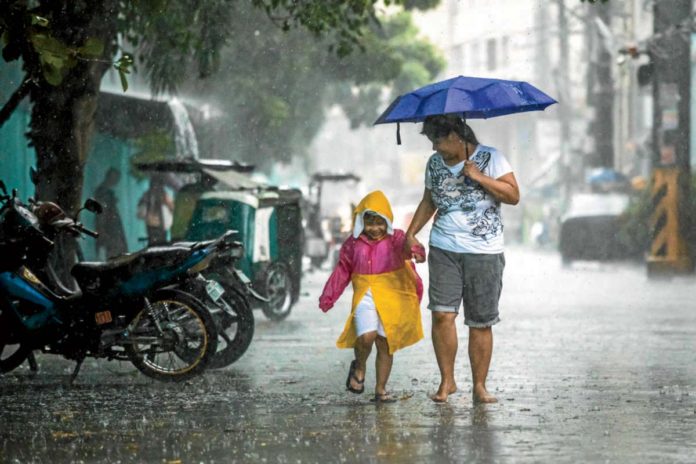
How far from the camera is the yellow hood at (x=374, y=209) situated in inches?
369

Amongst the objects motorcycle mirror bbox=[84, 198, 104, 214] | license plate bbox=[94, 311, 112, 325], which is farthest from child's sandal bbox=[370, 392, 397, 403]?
motorcycle mirror bbox=[84, 198, 104, 214]

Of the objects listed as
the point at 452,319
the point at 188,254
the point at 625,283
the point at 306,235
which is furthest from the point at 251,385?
the point at 306,235

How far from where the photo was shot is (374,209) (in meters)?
9.35

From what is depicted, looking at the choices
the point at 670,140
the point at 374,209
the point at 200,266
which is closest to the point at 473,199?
the point at 374,209

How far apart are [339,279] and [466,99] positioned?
1.27m

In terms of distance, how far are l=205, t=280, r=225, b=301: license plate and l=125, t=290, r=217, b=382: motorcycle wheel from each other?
1.28ft

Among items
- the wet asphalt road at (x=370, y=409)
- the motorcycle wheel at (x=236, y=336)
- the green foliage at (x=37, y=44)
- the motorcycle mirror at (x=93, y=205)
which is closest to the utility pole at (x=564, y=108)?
the wet asphalt road at (x=370, y=409)

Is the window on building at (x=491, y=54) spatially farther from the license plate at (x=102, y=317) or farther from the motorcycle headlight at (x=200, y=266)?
the license plate at (x=102, y=317)

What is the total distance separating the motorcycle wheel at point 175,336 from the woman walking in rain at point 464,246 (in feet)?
6.56

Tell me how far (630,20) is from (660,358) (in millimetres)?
42893

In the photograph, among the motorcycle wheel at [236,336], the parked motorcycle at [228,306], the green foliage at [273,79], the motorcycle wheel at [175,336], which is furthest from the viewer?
the green foliage at [273,79]

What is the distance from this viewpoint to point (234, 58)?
116 ft

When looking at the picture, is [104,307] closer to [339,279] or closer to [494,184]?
[339,279]

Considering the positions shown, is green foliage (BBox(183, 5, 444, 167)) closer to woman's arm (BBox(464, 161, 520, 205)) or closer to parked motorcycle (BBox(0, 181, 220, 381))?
parked motorcycle (BBox(0, 181, 220, 381))
